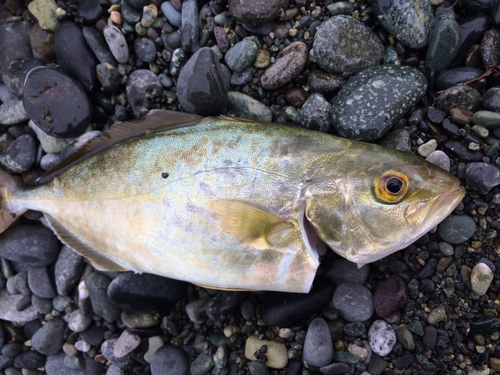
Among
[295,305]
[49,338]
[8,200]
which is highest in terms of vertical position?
[8,200]

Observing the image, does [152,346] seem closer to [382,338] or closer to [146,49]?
[382,338]

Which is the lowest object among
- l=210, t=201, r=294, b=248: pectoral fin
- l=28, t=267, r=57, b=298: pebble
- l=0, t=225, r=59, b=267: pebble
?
l=28, t=267, r=57, b=298: pebble

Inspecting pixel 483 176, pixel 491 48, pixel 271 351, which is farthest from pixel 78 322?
pixel 491 48

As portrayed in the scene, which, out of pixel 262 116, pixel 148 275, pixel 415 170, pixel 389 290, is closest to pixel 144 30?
pixel 262 116

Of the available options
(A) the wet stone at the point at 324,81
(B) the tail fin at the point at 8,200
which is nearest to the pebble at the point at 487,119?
(A) the wet stone at the point at 324,81

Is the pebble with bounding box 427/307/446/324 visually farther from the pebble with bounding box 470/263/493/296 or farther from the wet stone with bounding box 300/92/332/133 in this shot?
the wet stone with bounding box 300/92/332/133

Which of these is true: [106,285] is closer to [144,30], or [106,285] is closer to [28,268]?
[28,268]

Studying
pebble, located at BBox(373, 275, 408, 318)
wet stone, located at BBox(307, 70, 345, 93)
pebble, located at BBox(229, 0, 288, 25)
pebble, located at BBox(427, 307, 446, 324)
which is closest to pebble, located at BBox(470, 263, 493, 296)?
pebble, located at BBox(427, 307, 446, 324)

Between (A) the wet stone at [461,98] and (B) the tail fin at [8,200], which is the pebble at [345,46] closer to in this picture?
(A) the wet stone at [461,98]
